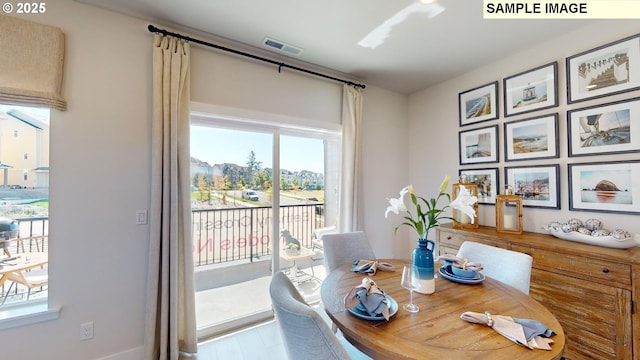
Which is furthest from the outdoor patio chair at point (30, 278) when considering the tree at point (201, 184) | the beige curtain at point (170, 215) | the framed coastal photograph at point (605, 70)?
the framed coastal photograph at point (605, 70)

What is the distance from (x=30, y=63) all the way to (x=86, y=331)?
193cm

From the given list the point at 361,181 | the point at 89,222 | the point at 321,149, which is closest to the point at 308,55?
the point at 321,149

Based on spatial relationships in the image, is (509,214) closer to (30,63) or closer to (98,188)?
(98,188)

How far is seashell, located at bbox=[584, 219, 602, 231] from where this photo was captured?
202 centimetres

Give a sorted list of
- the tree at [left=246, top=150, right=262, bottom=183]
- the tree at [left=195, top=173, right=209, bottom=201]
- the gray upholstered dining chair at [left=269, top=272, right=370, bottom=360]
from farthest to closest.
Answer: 1. the tree at [left=246, top=150, right=262, bottom=183]
2. the tree at [left=195, top=173, right=209, bottom=201]
3. the gray upholstered dining chair at [left=269, top=272, right=370, bottom=360]

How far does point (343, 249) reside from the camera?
2.24m

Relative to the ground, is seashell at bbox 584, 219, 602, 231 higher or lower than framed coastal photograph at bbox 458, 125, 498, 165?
lower

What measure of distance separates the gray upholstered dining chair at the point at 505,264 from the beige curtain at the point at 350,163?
50.9 inches

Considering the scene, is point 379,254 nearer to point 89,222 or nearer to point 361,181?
point 361,181

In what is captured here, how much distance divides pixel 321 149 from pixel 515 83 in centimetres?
217

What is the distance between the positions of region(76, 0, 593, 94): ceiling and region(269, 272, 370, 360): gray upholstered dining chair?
2.02m

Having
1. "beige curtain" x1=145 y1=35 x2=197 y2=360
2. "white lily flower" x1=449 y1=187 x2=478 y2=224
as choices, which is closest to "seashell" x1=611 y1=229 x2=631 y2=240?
"white lily flower" x1=449 y1=187 x2=478 y2=224

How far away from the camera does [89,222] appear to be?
188 cm

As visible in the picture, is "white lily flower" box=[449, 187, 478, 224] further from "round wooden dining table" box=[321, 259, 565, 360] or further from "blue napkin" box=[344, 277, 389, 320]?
"blue napkin" box=[344, 277, 389, 320]
